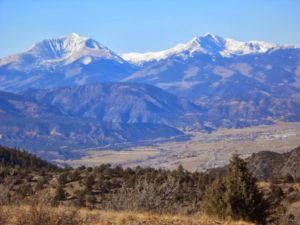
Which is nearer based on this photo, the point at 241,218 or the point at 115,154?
the point at 241,218

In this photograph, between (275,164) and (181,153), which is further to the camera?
(181,153)

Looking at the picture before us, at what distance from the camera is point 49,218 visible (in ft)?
35.1

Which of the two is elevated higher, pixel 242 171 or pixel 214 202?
pixel 242 171

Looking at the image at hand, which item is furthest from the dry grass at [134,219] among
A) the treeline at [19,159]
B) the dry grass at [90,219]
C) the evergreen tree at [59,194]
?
the treeline at [19,159]

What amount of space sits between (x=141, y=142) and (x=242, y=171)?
175m

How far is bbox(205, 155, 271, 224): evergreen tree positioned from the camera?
1524cm

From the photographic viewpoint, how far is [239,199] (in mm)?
15391

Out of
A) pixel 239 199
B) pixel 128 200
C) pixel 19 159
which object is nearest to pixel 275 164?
pixel 19 159

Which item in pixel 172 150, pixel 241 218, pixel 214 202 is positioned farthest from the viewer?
pixel 172 150

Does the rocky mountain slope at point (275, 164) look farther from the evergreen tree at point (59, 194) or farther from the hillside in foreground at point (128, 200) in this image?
the evergreen tree at point (59, 194)

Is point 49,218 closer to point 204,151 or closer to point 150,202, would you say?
point 150,202

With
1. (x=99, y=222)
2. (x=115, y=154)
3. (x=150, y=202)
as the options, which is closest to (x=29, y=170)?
(x=150, y=202)

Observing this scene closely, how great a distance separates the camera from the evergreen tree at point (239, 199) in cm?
1524

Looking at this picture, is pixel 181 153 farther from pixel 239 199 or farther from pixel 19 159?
pixel 239 199
